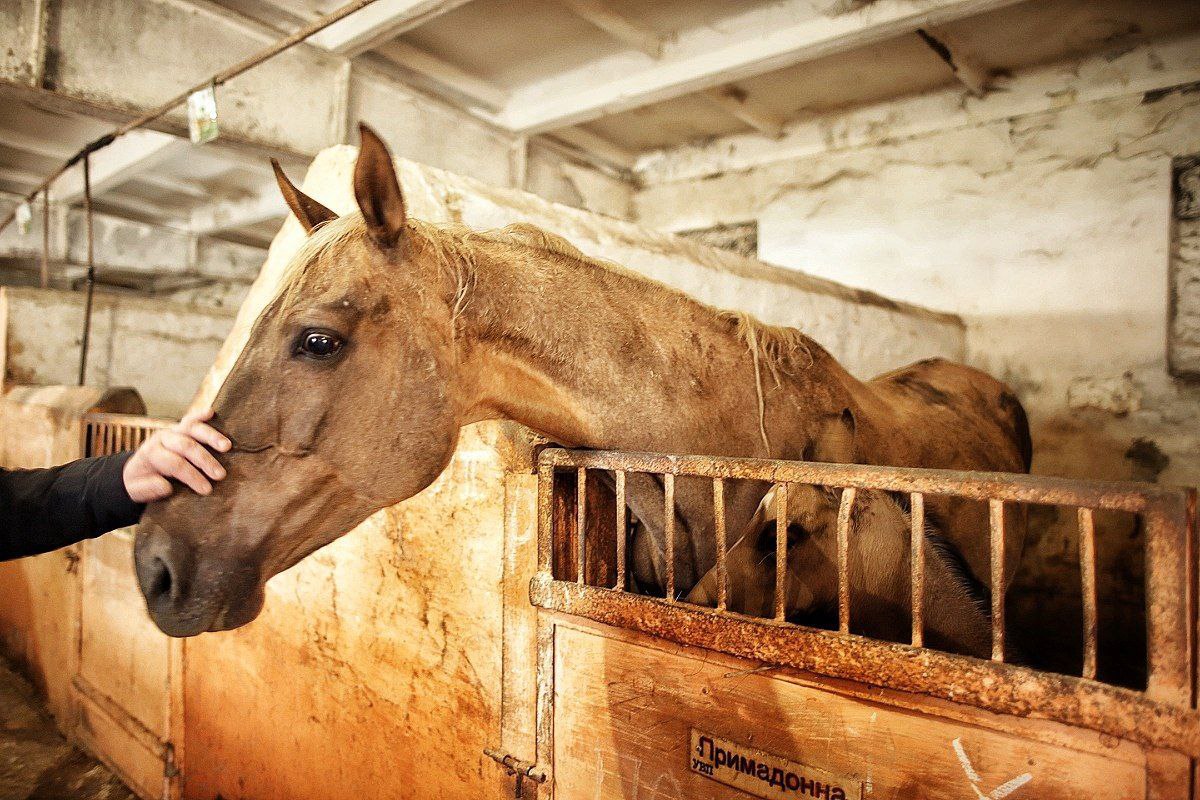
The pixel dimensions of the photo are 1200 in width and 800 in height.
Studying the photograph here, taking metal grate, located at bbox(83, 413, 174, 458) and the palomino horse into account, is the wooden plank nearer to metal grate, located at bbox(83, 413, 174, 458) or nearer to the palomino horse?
the palomino horse

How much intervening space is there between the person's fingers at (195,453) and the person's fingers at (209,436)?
13 millimetres

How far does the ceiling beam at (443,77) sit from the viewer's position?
4.15m

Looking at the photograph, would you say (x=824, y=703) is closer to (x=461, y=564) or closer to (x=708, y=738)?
(x=708, y=738)

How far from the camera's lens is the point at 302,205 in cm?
152

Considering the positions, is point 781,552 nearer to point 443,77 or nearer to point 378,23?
point 378,23

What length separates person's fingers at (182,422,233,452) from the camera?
3.76ft

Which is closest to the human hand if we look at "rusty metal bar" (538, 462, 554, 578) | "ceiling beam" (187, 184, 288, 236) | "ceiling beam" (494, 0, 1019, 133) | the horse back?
"rusty metal bar" (538, 462, 554, 578)

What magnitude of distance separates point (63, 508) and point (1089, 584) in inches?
66.3

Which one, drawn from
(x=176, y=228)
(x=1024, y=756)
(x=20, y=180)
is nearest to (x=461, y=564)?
(x=1024, y=756)

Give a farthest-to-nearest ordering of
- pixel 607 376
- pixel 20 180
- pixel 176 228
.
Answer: pixel 176 228, pixel 20 180, pixel 607 376

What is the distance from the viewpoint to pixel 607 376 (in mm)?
1436

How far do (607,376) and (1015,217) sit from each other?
449 cm

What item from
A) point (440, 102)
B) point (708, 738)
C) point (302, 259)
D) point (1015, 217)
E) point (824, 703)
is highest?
Answer: point (440, 102)

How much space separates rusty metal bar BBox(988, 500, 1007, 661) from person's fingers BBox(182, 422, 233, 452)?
3.96ft
